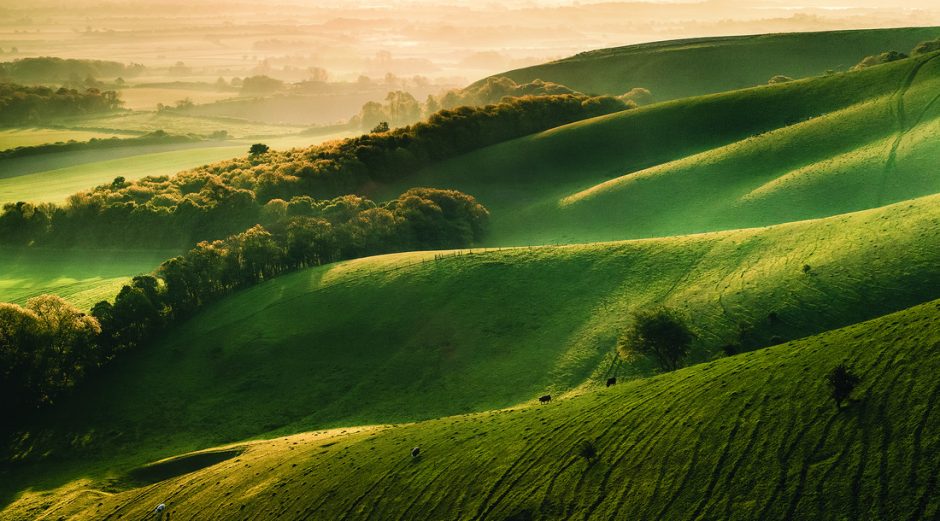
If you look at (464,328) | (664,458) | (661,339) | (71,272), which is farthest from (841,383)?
(71,272)

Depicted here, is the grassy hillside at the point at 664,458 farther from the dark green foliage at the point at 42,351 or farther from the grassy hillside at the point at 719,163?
the grassy hillside at the point at 719,163

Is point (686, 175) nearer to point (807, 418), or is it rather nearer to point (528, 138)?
point (528, 138)

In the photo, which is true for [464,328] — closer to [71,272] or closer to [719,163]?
[719,163]

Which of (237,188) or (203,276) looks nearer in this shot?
(203,276)

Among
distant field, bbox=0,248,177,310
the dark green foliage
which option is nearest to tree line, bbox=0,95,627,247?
distant field, bbox=0,248,177,310

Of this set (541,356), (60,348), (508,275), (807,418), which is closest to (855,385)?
(807,418)

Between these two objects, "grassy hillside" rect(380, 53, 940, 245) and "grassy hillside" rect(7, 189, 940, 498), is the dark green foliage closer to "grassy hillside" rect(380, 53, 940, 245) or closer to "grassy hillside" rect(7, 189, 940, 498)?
"grassy hillside" rect(7, 189, 940, 498)
